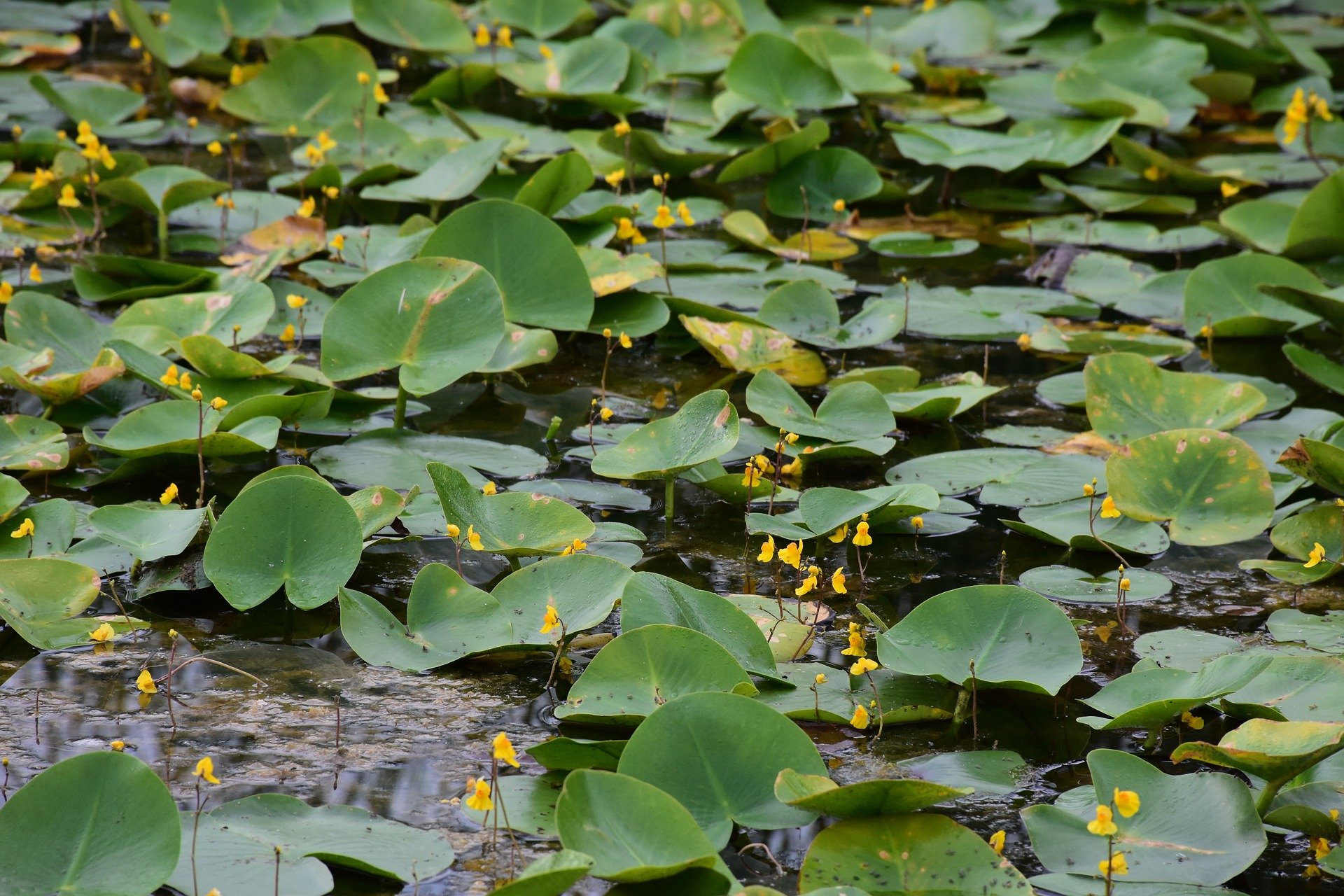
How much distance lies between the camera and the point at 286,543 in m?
1.79

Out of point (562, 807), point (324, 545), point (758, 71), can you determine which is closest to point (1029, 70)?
point (758, 71)

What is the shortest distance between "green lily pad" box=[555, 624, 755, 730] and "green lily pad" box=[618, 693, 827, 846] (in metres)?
0.11

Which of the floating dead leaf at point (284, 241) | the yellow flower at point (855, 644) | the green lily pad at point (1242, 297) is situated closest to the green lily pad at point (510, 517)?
the yellow flower at point (855, 644)

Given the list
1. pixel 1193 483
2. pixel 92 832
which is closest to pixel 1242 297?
pixel 1193 483

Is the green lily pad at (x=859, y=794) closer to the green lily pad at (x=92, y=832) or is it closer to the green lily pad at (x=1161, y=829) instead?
the green lily pad at (x=1161, y=829)

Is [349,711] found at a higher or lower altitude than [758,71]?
lower

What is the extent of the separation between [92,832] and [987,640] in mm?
1010

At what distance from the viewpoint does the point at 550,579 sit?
1.74 meters

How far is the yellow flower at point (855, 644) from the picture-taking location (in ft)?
5.54

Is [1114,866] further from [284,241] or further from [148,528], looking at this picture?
[284,241]

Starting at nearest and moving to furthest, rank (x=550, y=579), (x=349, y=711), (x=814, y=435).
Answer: (x=349, y=711) → (x=550, y=579) → (x=814, y=435)

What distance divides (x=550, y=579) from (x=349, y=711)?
0.30m

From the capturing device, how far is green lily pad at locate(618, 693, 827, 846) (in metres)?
1.40

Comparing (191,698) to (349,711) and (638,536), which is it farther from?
(638,536)
